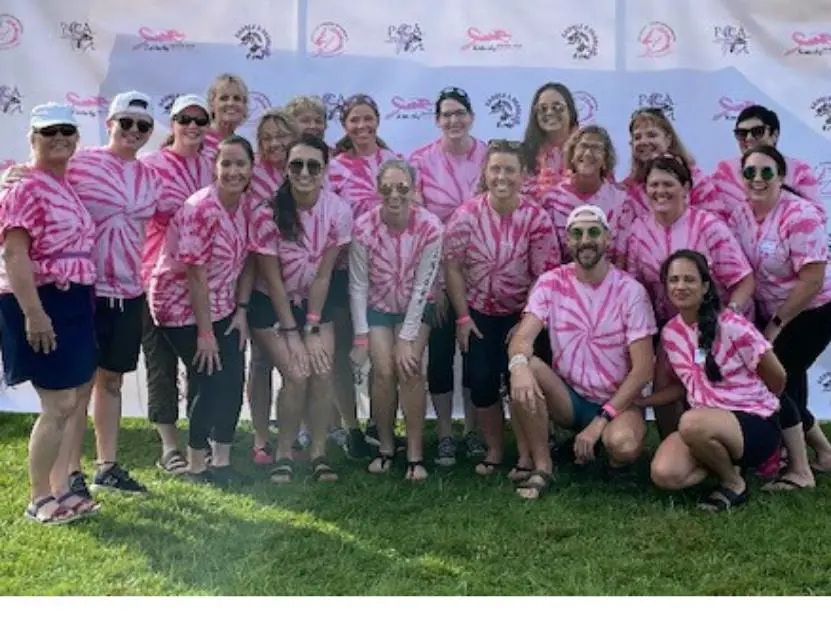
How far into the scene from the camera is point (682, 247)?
174 inches

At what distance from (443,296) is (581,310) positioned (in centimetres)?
71

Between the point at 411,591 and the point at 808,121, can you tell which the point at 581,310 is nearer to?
the point at 411,591

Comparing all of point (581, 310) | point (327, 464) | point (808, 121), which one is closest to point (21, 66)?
point (327, 464)

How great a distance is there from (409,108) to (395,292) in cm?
163

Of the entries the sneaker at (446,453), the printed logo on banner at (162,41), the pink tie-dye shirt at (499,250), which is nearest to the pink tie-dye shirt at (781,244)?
the pink tie-dye shirt at (499,250)

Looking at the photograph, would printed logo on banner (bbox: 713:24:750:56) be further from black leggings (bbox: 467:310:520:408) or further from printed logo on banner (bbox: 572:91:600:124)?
black leggings (bbox: 467:310:520:408)

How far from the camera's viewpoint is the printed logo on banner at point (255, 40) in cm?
578

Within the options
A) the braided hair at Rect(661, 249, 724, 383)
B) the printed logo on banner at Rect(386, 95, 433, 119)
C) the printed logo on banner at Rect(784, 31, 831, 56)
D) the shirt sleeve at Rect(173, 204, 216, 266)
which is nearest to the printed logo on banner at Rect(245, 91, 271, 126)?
the printed logo on banner at Rect(386, 95, 433, 119)

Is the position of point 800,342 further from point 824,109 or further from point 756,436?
point 824,109

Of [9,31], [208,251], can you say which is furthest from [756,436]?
[9,31]

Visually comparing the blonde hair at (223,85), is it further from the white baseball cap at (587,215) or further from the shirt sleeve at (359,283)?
the white baseball cap at (587,215)

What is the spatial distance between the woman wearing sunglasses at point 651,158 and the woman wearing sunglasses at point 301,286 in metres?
1.30

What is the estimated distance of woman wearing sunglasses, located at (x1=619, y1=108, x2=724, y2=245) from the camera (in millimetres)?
4641

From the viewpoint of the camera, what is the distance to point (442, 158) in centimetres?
501
